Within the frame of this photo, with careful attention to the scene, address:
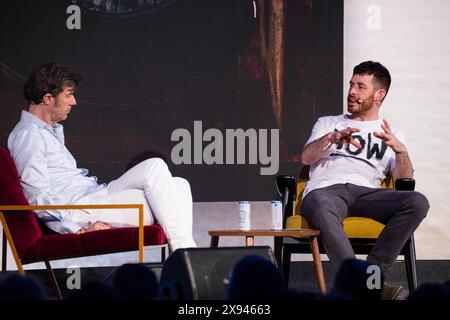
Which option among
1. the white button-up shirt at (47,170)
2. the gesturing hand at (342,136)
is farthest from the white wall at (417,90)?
the white button-up shirt at (47,170)

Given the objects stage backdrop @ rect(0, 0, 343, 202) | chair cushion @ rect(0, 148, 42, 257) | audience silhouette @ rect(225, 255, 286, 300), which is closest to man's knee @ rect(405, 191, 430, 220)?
stage backdrop @ rect(0, 0, 343, 202)

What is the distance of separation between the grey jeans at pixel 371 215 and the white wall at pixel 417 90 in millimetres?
1399

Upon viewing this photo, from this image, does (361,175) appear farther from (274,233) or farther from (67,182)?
(67,182)

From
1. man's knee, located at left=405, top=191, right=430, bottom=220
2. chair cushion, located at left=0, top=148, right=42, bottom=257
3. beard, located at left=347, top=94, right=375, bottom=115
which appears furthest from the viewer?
beard, located at left=347, top=94, right=375, bottom=115

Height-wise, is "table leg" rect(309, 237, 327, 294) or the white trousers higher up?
the white trousers

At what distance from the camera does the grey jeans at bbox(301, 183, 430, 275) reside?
3.65 metres

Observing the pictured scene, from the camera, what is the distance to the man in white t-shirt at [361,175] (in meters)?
3.73

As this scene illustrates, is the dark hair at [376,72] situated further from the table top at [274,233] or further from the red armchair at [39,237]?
the red armchair at [39,237]

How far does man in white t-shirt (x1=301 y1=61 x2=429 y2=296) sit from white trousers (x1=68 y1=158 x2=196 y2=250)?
0.62 metres

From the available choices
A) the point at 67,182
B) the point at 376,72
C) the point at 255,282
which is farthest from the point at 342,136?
the point at 255,282

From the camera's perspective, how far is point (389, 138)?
3.99 meters

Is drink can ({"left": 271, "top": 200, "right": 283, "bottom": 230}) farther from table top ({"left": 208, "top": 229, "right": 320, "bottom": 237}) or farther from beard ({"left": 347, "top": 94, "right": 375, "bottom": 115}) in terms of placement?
beard ({"left": 347, "top": 94, "right": 375, "bottom": 115})
